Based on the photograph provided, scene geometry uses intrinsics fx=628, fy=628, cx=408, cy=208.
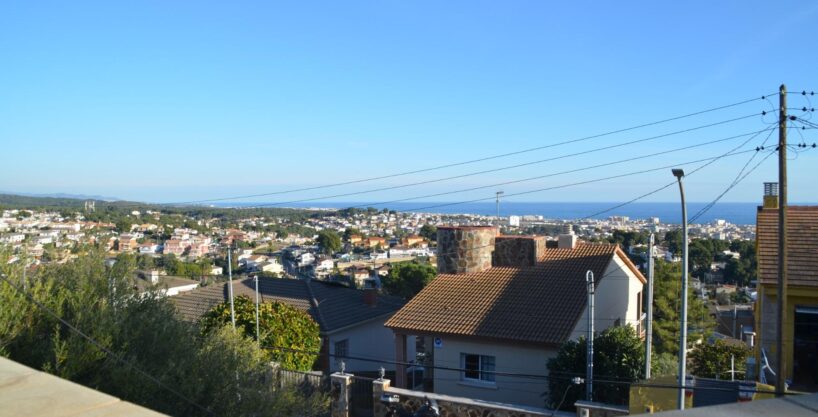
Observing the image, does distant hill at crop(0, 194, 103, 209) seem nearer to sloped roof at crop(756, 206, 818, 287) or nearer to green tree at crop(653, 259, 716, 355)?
sloped roof at crop(756, 206, 818, 287)

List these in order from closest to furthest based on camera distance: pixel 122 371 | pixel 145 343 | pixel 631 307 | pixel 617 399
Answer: pixel 122 371 → pixel 145 343 → pixel 617 399 → pixel 631 307

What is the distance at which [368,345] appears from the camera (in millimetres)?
24984

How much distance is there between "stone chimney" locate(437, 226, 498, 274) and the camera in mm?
21375

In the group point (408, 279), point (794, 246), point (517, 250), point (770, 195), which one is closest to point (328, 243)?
point (408, 279)

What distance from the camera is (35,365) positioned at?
606 centimetres

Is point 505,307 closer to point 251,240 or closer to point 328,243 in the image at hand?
point 328,243

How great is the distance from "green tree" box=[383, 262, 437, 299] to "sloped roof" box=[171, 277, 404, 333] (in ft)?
20.7

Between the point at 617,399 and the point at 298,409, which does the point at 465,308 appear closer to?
the point at 617,399

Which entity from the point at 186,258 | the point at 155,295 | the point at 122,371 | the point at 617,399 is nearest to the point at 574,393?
the point at 617,399

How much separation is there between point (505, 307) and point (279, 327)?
6660 mm

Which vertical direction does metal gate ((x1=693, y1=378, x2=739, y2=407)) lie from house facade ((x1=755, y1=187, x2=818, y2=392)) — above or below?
below

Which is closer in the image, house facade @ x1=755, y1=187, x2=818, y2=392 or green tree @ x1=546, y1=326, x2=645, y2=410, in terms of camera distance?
house facade @ x1=755, y1=187, x2=818, y2=392

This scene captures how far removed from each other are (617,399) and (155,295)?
1052cm

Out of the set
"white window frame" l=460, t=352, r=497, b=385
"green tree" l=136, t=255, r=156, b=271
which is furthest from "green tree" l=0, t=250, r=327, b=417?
"white window frame" l=460, t=352, r=497, b=385
